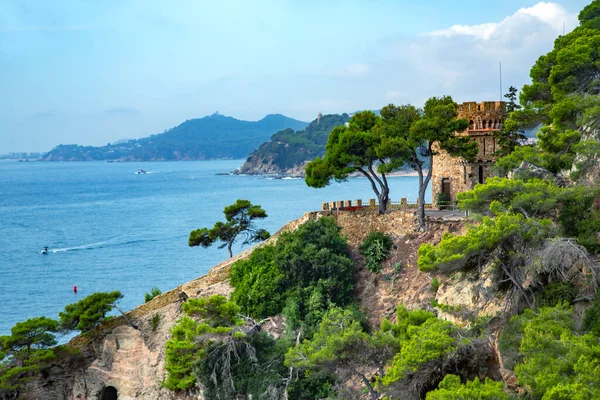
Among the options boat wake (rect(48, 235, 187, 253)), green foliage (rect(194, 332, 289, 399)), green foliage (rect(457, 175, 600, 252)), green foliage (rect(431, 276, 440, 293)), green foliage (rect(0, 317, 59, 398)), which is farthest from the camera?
boat wake (rect(48, 235, 187, 253))

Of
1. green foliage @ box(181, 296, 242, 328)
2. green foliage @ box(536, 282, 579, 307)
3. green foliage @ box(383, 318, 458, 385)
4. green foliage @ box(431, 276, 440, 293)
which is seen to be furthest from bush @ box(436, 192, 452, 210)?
green foliage @ box(383, 318, 458, 385)

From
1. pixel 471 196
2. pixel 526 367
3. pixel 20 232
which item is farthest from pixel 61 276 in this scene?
pixel 526 367

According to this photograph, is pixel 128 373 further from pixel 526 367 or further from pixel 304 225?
pixel 526 367

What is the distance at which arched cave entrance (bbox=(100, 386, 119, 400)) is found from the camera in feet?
127

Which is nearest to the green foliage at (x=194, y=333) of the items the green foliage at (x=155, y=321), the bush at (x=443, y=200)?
the green foliage at (x=155, y=321)

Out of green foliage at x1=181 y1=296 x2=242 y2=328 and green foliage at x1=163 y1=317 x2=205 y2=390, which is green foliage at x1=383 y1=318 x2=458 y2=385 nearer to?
green foliage at x1=181 y1=296 x2=242 y2=328

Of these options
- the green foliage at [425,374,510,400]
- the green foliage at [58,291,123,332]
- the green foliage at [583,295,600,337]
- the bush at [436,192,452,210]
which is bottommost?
the green foliage at [58,291,123,332]

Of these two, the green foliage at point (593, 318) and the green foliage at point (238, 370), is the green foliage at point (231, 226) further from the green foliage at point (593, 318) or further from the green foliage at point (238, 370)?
the green foliage at point (593, 318)

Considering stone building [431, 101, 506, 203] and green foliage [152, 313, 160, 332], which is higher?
stone building [431, 101, 506, 203]

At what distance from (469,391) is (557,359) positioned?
2.63 m

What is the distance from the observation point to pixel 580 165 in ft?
91.7

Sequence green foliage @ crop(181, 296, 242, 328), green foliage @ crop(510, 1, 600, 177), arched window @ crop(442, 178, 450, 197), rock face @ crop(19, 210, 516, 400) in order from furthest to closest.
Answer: arched window @ crop(442, 178, 450, 197) → rock face @ crop(19, 210, 516, 400) → green foliage @ crop(181, 296, 242, 328) → green foliage @ crop(510, 1, 600, 177)

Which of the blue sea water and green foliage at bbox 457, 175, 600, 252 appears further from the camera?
the blue sea water

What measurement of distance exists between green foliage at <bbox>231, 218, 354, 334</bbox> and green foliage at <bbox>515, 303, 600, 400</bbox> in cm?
1408
